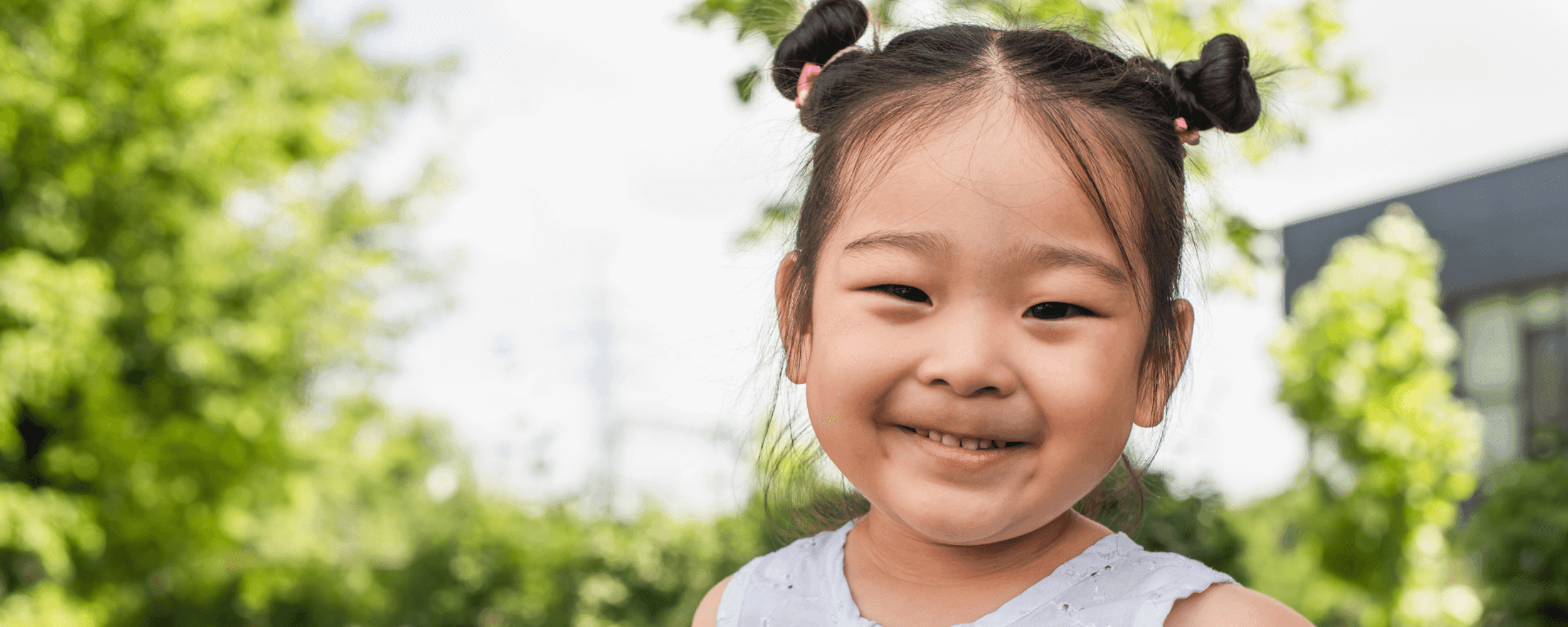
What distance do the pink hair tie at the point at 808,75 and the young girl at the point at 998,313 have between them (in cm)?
4

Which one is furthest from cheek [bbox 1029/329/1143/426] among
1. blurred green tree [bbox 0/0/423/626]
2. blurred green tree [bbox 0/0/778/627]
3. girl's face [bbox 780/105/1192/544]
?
blurred green tree [bbox 0/0/423/626]

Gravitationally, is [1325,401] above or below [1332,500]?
above

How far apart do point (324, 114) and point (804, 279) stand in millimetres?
8537

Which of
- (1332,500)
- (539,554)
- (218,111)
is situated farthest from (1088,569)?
(218,111)

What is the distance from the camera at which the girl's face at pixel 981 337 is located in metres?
1.19

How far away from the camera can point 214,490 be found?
798cm

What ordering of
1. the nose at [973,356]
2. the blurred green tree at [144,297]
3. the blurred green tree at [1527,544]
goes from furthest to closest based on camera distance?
the blurred green tree at [144,297] < the blurred green tree at [1527,544] < the nose at [973,356]

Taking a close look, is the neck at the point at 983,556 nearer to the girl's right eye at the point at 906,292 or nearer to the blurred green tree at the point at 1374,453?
the girl's right eye at the point at 906,292

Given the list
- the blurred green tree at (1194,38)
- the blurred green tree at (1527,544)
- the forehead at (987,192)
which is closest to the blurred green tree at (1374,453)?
the blurred green tree at (1527,544)

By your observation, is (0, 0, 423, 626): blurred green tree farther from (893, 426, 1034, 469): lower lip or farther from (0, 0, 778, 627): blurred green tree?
(893, 426, 1034, 469): lower lip

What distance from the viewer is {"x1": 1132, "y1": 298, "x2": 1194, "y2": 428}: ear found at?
1369 millimetres

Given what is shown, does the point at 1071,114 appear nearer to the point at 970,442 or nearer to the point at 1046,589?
the point at 970,442

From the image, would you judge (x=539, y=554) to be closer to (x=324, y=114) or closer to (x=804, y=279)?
(x=324, y=114)

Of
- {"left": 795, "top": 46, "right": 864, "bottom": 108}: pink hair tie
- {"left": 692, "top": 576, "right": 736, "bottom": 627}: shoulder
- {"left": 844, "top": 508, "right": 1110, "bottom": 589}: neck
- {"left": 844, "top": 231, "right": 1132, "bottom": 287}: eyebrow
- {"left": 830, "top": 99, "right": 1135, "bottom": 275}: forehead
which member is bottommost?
{"left": 692, "top": 576, "right": 736, "bottom": 627}: shoulder
